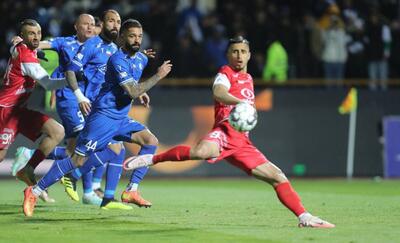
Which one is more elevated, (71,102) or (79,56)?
(79,56)

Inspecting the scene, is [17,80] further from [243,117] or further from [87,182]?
[243,117]

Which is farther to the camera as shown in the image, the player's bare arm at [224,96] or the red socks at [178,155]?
the red socks at [178,155]

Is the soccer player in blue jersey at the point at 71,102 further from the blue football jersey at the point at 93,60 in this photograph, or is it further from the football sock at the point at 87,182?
the blue football jersey at the point at 93,60

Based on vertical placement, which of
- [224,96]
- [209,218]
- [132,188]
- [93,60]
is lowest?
[209,218]

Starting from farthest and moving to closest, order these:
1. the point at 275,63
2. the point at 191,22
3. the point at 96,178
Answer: the point at 191,22
the point at 275,63
the point at 96,178

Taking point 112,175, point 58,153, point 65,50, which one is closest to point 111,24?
point 65,50

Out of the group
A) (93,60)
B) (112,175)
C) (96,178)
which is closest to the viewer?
(112,175)

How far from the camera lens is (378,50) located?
2327 centimetres

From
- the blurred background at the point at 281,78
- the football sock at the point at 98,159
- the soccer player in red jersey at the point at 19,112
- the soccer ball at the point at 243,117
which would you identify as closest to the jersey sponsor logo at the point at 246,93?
the soccer ball at the point at 243,117

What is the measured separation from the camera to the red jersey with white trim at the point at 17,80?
1275 centimetres

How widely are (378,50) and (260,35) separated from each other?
2.66 meters

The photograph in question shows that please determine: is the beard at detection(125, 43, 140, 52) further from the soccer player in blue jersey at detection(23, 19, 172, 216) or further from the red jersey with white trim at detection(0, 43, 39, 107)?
the red jersey with white trim at detection(0, 43, 39, 107)

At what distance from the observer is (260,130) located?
22.3m

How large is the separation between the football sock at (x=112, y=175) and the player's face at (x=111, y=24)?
155 centimetres
